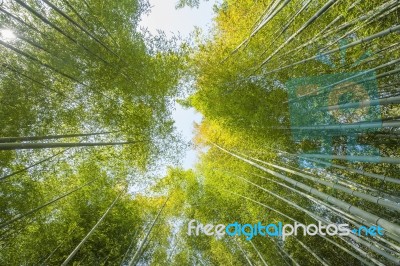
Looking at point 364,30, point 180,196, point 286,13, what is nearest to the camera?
point 364,30

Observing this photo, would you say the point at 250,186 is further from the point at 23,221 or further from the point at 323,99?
the point at 23,221

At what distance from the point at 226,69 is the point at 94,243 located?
535 cm

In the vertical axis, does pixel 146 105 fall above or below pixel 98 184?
above

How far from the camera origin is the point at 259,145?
6.61 metres

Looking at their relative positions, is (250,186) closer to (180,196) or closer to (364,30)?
(180,196)

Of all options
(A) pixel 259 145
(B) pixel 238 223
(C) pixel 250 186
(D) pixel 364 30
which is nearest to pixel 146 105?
(A) pixel 259 145

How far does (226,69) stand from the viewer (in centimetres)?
617

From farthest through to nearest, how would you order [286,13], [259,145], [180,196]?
1. [180,196]
2. [259,145]
3. [286,13]

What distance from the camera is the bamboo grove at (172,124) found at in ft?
15.1

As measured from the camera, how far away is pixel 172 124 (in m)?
7.11

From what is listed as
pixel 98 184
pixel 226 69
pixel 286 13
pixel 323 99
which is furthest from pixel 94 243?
pixel 286 13

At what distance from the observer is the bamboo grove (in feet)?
15.1

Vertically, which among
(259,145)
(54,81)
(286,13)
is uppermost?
(286,13)

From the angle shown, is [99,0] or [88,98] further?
[88,98]
